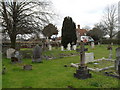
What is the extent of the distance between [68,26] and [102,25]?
26356mm

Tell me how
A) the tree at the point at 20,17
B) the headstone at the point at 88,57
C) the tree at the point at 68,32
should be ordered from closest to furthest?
the headstone at the point at 88,57, the tree at the point at 20,17, the tree at the point at 68,32

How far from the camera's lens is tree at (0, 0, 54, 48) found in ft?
46.9

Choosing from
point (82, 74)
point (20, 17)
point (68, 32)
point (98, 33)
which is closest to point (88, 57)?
point (82, 74)

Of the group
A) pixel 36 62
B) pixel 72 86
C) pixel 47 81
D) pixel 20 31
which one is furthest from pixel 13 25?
pixel 72 86

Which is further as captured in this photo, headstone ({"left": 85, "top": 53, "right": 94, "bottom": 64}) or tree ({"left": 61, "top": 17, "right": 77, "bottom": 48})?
tree ({"left": 61, "top": 17, "right": 77, "bottom": 48})

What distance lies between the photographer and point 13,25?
47.8ft

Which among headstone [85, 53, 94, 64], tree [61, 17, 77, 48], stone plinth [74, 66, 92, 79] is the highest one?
tree [61, 17, 77, 48]

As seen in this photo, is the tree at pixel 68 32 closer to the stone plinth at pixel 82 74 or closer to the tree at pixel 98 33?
the stone plinth at pixel 82 74

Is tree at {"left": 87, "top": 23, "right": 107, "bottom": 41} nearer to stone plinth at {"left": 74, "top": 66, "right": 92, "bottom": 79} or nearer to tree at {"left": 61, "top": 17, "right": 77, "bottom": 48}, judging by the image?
tree at {"left": 61, "top": 17, "right": 77, "bottom": 48}

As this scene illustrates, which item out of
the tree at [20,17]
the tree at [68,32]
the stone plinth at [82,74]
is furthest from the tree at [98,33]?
the stone plinth at [82,74]

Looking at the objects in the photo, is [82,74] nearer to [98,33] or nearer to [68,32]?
[68,32]

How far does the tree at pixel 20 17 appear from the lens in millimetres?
14289

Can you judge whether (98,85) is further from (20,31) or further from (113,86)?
(20,31)

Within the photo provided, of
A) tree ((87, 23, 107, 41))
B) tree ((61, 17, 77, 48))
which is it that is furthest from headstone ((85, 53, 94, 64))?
tree ((87, 23, 107, 41))
